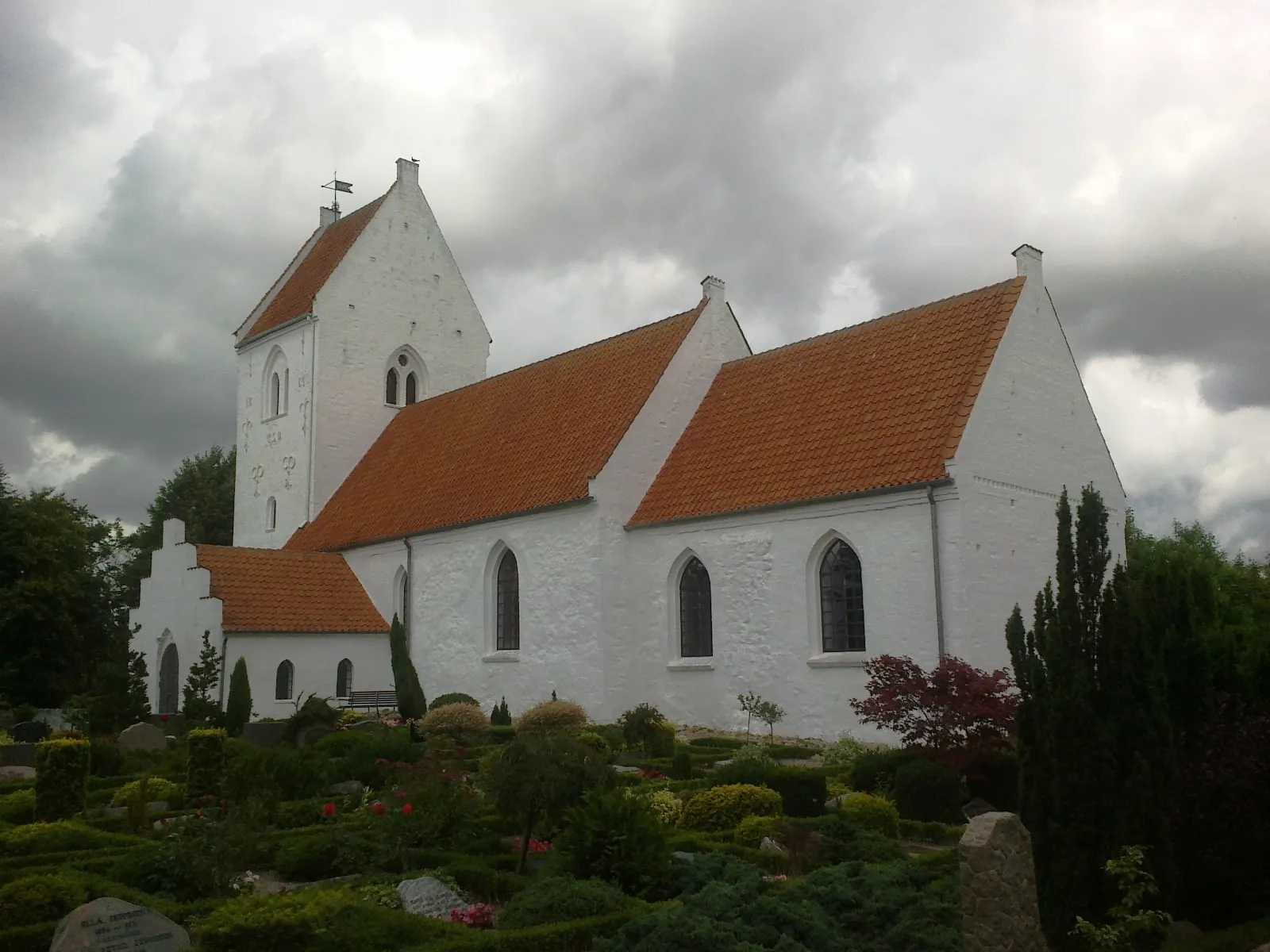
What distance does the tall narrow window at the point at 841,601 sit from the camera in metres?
17.4

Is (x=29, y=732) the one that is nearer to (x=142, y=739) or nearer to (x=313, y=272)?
(x=142, y=739)

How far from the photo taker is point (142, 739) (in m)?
17.5

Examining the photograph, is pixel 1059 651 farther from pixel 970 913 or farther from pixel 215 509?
pixel 215 509

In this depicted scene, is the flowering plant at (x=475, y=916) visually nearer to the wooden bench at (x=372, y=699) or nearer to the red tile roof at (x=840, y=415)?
the red tile roof at (x=840, y=415)

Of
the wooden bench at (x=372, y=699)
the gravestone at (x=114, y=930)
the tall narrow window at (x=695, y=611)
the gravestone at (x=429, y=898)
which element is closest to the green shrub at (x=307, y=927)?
the gravestone at (x=114, y=930)

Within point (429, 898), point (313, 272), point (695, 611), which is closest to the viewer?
point (429, 898)

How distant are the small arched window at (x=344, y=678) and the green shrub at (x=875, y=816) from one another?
15.1 metres

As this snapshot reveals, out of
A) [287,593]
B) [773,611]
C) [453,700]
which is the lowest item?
[453,700]

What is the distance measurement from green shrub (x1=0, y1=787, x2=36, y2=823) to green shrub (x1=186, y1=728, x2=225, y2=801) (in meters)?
1.57

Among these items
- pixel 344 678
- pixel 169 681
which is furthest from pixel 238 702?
pixel 169 681

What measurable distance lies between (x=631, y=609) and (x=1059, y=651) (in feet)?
42.4

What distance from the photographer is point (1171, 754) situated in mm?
7805

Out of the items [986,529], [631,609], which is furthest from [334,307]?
[986,529]

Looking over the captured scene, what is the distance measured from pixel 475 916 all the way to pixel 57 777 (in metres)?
6.40
